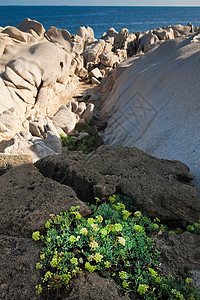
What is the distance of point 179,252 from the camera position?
9.18ft

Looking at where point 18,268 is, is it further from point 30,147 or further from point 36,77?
point 36,77

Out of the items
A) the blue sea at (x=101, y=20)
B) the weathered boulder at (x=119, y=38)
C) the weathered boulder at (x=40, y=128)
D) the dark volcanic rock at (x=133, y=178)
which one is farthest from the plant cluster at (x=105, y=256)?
the blue sea at (x=101, y=20)

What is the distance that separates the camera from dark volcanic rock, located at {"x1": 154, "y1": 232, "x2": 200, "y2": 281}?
2.62 metres

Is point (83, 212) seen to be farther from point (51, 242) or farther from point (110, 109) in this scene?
point (110, 109)

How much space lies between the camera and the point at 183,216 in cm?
354

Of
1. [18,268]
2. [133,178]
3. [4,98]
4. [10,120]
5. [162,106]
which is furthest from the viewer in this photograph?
[4,98]

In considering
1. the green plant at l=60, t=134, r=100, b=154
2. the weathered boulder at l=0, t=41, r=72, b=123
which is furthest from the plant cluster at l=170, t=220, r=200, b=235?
the weathered boulder at l=0, t=41, r=72, b=123

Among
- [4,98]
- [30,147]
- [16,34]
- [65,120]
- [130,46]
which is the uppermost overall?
[16,34]

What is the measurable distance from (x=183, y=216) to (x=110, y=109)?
7600 mm

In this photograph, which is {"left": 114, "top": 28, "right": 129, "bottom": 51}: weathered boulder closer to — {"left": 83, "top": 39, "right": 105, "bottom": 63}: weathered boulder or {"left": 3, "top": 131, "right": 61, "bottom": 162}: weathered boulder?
{"left": 83, "top": 39, "right": 105, "bottom": 63}: weathered boulder

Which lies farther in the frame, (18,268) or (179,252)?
(179,252)

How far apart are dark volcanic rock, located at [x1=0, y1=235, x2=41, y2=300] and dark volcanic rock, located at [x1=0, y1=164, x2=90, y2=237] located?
0.19m

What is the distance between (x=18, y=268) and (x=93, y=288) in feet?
2.42

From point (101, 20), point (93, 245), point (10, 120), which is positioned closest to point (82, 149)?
point (10, 120)
